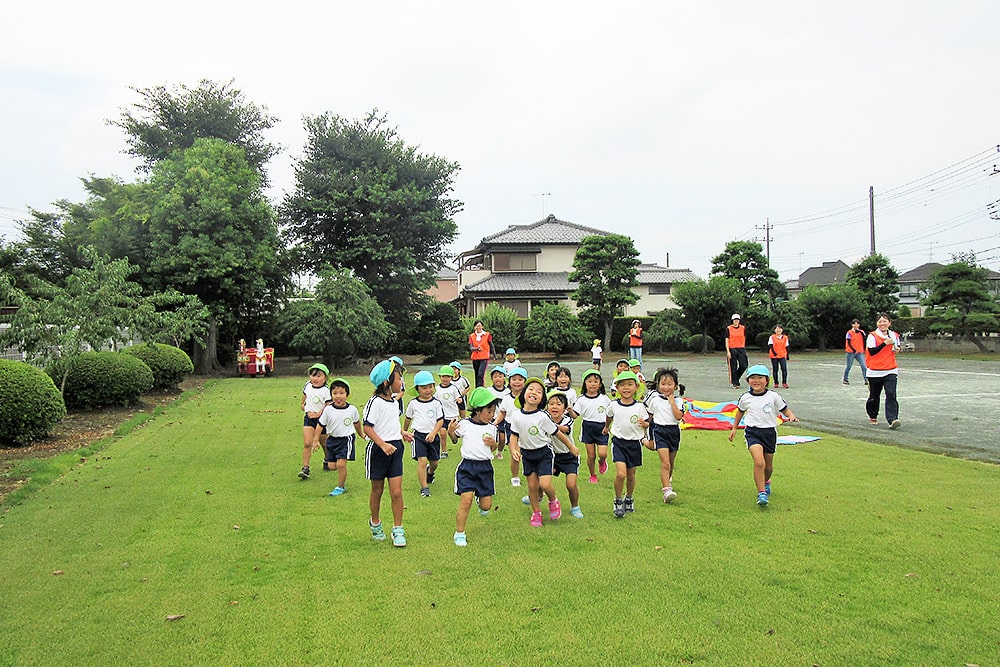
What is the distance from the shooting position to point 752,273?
128 feet

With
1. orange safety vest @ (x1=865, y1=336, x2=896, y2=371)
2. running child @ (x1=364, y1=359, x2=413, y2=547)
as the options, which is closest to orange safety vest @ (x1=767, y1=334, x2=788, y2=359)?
orange safety vest @ (x1=865, y1=336, x2=896, y2=371)

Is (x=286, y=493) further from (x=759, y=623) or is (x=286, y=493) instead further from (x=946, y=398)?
(x=946, y=398)

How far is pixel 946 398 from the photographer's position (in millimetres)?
14484

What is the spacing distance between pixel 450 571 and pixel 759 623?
6.91 ft

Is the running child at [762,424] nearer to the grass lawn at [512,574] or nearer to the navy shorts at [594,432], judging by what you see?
the grass lawn at [512,574]

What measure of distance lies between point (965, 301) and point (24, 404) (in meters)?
39.5

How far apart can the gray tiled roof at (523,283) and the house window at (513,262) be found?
0.53 m

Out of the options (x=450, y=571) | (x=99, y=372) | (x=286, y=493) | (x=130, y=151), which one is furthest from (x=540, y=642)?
(x=130, y=151)

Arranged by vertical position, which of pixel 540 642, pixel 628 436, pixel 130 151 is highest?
pixel 130 151

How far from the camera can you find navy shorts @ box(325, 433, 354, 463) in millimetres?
7559

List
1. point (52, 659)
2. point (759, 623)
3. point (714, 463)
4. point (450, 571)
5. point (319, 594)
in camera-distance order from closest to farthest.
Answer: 1. point (52, 659)
2. point (759, 623)
3. point (319, 594)
4. point (450, 571)
5. point (714, 463)

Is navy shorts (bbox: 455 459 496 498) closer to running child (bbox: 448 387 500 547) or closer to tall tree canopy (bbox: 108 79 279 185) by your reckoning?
running child (bbox: 448 387 500 547)

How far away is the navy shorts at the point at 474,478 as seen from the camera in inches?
227

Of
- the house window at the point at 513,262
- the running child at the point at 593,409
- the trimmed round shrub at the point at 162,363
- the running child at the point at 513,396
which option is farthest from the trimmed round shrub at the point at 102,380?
the house window at the point at 513,262
